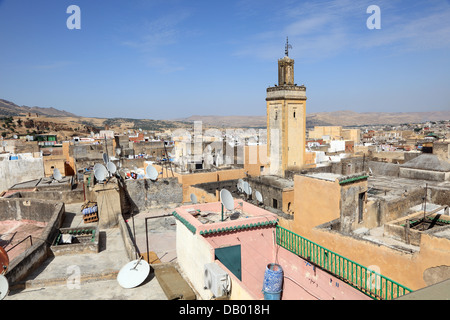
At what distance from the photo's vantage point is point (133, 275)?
8258 mm

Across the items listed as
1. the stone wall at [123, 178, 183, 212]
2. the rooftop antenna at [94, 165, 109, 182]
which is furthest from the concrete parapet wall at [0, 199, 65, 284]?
the stone wall at [123, 178, 183, 212]

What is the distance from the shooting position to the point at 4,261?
31.6ft

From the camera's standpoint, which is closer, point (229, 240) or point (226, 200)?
point (229, 240)

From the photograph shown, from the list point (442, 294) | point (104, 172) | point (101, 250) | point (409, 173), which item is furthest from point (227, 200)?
point (409, 173)

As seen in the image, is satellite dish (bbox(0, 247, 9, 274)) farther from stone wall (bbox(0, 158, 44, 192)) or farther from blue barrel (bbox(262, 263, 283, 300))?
stone wall (bbox(0, 158, 44, 192))

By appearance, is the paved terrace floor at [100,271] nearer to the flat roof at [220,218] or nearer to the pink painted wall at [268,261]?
the flat roof at [220,218]

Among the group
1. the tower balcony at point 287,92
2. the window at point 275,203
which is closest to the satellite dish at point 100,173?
the window at point 275,203

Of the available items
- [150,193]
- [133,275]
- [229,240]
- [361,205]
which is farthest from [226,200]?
[150,193]

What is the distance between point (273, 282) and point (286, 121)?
76.1 ft

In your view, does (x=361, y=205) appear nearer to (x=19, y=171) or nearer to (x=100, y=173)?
(x=100, y=173)

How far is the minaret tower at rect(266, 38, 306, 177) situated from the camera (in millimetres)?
28125

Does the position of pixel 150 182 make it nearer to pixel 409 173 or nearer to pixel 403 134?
pixel 409 173

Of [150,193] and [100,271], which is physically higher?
[150,193]

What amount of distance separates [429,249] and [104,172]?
1360cm
